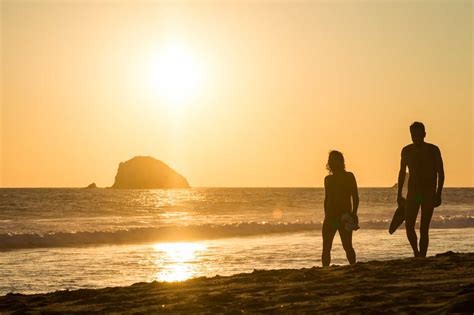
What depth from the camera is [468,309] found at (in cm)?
538

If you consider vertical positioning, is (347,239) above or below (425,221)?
below

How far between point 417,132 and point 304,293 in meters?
3.77

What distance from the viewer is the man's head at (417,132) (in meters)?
10.0

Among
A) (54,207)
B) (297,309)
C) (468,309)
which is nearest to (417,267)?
(297,309)

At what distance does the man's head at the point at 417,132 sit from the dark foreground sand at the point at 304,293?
1631 mm

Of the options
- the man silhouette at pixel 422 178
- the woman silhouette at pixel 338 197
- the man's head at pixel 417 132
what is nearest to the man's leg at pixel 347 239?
the woman silhouette at pixel 338 197

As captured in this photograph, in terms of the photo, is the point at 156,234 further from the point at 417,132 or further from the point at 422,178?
the point at 417,132

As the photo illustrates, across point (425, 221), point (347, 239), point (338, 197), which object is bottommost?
point (347, 239)

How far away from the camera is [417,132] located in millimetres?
10047

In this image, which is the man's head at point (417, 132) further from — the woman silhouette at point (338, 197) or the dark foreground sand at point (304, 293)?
the dark foreground sand at point (304, 293)

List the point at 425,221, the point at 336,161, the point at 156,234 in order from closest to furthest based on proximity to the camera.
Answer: the point at 425,221, the point at 336,161, the point at 156,234

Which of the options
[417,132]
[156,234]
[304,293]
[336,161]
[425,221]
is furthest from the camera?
[156,234]

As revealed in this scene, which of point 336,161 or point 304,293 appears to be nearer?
point 304,293

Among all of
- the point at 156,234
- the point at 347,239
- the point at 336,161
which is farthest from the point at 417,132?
the point at 156,234
